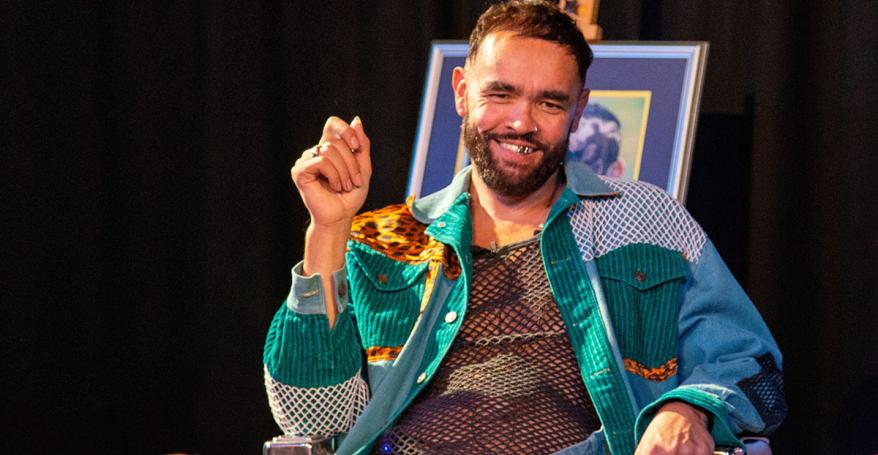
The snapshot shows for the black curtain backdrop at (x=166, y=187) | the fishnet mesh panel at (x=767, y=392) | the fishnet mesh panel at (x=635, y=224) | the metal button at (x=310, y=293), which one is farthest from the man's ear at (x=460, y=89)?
the black curtain backdrop at (x=166, y=187)

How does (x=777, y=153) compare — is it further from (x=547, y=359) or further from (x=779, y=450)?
(x=547, y=359)

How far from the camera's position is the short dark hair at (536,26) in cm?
A: 217

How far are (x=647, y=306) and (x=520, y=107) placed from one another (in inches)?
16.6

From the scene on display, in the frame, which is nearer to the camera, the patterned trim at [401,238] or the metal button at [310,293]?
the metal button at [310,293]

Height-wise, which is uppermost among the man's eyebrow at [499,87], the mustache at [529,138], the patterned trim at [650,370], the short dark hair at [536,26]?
the short dark hair at [536,26]

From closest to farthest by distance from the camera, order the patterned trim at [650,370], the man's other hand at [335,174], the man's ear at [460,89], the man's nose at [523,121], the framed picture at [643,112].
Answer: the man's other hand at [335,174], the patterned trim at [650,370], the man's nose at [523,121], the man's ear at [460,89], the framed picture at [643,112]

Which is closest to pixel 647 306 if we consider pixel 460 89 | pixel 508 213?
pixel 508 213

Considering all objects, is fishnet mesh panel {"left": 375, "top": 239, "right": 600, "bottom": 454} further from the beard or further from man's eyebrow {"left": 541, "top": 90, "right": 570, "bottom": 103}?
man's eyebrow {"left": 541, "top": 90, "right": 570, "bottom": 103}

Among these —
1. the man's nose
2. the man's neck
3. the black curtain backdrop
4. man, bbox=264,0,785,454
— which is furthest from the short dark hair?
the black curtain backdrop

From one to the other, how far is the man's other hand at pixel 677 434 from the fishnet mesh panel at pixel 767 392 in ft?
0.49

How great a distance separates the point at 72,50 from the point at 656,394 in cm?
212

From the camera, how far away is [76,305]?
3471 mm

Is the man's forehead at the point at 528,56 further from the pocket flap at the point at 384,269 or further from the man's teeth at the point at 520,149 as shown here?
the pocket flap at the point at 384,269

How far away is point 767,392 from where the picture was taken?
6.46ft
